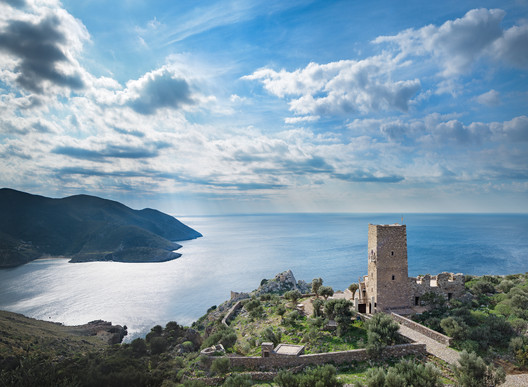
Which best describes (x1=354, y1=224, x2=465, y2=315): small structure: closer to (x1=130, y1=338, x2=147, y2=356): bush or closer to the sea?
(x1=130, y1=338, x2=147, y2=356): bush

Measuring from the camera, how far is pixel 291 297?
100ft

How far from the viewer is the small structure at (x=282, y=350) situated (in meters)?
18.1

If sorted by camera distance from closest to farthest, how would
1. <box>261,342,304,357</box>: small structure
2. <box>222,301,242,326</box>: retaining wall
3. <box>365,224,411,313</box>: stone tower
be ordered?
<box>261,342,304,357</box>: small structure < <box>365,224,411,313</box>: stone tower < <box>222,301,242,326</box>: retaining wall

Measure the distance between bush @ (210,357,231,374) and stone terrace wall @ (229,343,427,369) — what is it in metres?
1.43

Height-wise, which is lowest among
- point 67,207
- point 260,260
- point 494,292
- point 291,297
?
point 260,260

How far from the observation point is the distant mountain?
12394 cm

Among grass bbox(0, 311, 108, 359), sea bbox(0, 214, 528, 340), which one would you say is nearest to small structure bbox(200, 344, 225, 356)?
grass bbox(0, 311, 108, 359)

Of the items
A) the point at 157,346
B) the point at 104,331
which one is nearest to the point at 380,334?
the point at 157,346

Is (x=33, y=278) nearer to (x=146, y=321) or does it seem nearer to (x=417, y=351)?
(x=146, y=321)

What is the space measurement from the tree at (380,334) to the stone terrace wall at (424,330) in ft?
6.86

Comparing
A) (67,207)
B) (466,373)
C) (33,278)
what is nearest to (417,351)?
(466,373)

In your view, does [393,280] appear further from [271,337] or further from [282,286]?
[282,286]

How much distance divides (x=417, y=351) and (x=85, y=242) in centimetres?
15713

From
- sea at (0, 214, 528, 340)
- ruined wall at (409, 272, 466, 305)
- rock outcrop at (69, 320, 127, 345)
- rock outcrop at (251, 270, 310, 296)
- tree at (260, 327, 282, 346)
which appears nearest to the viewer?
tree at (260, 327, 282, 346)
